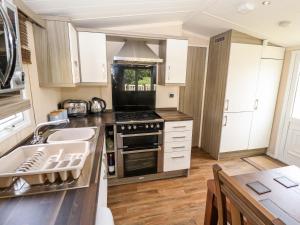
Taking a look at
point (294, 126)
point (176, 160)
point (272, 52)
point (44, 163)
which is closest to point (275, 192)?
point (176, 160)

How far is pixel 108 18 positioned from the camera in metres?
2.04

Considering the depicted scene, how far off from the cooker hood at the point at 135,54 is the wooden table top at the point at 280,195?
5.61ft

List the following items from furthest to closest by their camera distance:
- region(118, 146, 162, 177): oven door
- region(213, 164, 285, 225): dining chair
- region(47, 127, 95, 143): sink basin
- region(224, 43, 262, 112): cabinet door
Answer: region(224, 43, 262, 112): cabinet door, region(118, 146, 162, 177): oven door, region(47, 127, 95, 143): sink basin, region(213, 164, 285, 225): dining chair

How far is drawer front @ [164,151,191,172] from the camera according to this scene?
94.7 inches

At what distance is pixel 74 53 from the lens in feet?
6.40

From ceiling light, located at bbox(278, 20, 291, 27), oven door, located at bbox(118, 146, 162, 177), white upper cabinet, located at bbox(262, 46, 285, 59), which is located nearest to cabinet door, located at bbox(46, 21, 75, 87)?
oven door, located at bbox(118, 146, 162, 177)

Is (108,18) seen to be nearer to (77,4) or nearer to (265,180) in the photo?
(77,4)

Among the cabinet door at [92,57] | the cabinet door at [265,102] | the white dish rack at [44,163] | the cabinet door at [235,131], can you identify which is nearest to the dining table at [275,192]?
the white dish rack at [44,163]

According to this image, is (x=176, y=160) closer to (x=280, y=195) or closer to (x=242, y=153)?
(x=280, y=195)

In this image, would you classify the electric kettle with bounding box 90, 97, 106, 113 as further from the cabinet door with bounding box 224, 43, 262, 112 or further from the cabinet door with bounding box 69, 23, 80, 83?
the cabinet door with bounding box 224, 43, 262, 112

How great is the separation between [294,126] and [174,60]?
2.45 meters

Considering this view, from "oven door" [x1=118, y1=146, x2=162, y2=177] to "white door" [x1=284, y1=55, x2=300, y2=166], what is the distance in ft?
8.02

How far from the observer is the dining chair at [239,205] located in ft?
1.96

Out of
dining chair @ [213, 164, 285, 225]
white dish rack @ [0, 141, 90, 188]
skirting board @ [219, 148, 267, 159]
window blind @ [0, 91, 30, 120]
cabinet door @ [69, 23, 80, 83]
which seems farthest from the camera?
skirting board @ [219, 148, 267, 159]
